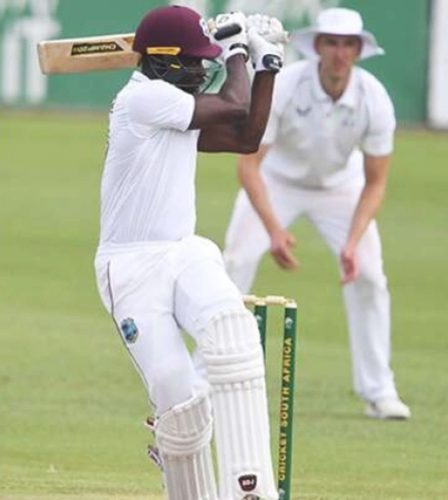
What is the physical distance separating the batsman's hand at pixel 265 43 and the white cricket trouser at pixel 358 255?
10.3 ft

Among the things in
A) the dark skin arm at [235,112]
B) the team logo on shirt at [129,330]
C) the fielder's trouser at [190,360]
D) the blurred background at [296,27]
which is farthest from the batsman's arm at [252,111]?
A: the blurred background at [296,27]

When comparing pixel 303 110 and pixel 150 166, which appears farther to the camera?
pixel 303 110

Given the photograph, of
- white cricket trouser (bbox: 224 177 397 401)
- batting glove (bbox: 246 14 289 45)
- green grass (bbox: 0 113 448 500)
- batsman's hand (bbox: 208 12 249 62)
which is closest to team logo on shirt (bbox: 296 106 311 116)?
white cricket trouser (bbox: 224 177 397 401)

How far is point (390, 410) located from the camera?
1036 centimetres

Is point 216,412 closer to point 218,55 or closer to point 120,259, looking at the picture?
point 120,259

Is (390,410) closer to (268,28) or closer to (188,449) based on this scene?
(268,28)

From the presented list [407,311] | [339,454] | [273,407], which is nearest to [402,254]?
[407,311]

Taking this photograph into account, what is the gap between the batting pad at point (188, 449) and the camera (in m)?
6.80

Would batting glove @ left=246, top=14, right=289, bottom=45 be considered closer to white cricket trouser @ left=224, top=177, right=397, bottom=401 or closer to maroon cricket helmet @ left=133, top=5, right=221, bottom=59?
maroon cricket helmet @ left=133, top=5, right=221, bottom=59

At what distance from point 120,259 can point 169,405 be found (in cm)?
52

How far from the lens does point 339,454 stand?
30.6ft

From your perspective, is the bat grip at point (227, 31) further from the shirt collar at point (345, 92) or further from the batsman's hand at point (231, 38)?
the shirt collar at point (345, 92)

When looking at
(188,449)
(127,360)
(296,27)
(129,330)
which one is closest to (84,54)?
(129,330)

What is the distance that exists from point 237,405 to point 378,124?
13.0ft
